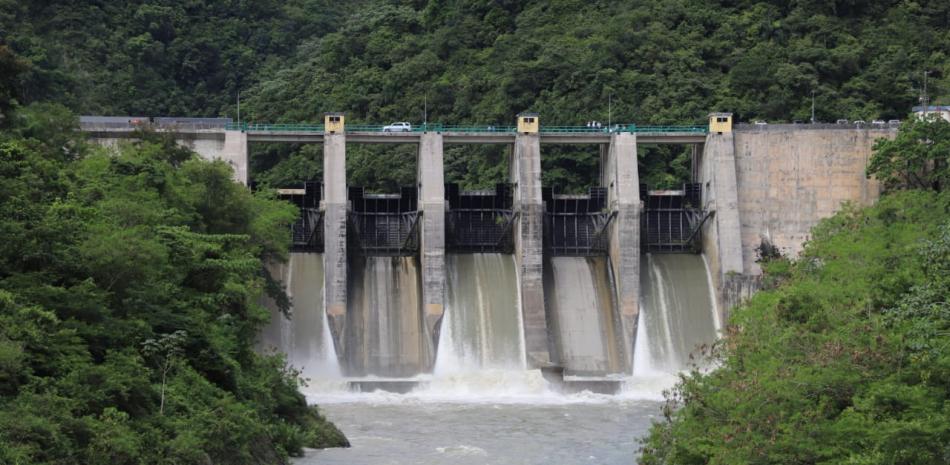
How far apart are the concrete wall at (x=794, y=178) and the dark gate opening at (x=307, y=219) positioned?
49.1 feet

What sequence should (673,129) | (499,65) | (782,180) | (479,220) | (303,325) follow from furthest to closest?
1. (499,65)
2. (673,129)
3. (782,180)
4. (479,220)
5. (303,325)

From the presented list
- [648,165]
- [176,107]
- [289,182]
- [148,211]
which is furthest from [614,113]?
[148,211]

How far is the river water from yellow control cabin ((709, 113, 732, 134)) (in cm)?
468

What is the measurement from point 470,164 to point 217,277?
37.5 m

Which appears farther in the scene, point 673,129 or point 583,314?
point 673,129

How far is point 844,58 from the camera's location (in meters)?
81.4

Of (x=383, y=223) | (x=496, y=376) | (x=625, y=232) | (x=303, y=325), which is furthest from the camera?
(x=383, y=223)

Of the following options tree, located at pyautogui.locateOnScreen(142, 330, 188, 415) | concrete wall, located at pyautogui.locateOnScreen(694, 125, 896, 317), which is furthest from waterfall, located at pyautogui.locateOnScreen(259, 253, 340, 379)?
tree, located at pyautogui.locateOnScreen(142, 330, 188, 415)

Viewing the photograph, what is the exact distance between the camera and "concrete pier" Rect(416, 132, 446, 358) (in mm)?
62719

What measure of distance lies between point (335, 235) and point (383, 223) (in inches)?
134

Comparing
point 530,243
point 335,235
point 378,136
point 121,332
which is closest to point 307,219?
point 335,235

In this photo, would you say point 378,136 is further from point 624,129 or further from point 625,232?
point 625,232

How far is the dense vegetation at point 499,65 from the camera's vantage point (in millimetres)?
80125

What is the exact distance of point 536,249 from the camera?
6400 cm
